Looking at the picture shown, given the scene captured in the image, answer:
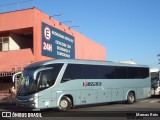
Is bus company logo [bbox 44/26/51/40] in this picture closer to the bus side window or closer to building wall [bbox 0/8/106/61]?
building wall [bbox 0/8/106/61]

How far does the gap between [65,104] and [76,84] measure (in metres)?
1.48

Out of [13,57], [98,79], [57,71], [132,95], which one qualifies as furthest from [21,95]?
[13,57]

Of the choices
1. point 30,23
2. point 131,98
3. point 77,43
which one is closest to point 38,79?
point 131,98

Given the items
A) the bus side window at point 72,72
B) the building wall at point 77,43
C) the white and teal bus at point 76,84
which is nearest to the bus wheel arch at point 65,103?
the white and teal bus at point 76,84

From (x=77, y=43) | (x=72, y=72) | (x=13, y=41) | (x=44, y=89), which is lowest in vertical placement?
(x=44, y=89)

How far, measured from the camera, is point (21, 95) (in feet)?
58.5

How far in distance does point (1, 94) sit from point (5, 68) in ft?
9.44

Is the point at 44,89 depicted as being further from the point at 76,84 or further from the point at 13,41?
the point at 13,41

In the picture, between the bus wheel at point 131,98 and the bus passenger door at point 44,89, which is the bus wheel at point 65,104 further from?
the bus wheel at point 131,98

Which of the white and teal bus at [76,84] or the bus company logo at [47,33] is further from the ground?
the bus company logo at [47,33]

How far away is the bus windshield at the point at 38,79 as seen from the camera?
17422 mm

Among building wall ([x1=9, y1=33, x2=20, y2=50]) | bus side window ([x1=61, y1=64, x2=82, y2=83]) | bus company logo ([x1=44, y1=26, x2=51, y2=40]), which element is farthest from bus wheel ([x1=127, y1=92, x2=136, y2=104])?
building wall ([x1=9, y1=33, x2=20, y2=50])

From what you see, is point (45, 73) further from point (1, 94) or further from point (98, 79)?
point (1, 94)

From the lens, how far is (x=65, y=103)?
1859cm
